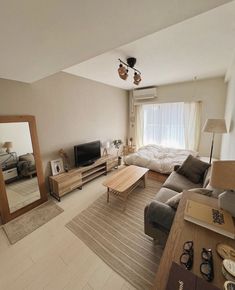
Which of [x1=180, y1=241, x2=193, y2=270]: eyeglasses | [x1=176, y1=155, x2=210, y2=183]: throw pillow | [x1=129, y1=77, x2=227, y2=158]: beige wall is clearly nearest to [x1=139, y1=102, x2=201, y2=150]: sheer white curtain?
[x1=129, y1=77, x2=227, y2=158]: beige wall

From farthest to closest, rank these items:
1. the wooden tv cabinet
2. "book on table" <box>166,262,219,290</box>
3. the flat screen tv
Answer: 1. the flat screen tv
2. the wooden tv cabinet
3. "book on table" <box>166,262,219,290</box>

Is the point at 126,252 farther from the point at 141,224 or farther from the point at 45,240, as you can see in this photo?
the point at 45,240

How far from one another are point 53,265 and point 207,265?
1.65 m

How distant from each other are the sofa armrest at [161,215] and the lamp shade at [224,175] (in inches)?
Result: 24.3

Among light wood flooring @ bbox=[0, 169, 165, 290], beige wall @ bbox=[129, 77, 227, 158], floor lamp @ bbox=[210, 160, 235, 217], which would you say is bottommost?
light wood flooring @ bbox=[0, 169, 165, 290]

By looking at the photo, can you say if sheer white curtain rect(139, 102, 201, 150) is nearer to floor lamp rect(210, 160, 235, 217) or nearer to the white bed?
the white bed

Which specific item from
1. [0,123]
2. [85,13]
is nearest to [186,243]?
[85,13]

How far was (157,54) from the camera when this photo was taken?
2254 millimetres

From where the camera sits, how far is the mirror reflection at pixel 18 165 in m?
2.20

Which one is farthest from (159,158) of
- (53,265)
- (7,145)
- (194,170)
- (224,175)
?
(7,145)

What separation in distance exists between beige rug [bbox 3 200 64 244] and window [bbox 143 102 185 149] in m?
3.75

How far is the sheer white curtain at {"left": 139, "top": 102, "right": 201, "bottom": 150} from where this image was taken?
13.7 ft

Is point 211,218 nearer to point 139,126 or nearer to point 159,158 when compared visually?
point 159,158

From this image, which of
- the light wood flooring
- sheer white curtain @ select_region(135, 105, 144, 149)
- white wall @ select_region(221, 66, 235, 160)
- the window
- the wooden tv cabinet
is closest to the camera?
the light wood flooring
